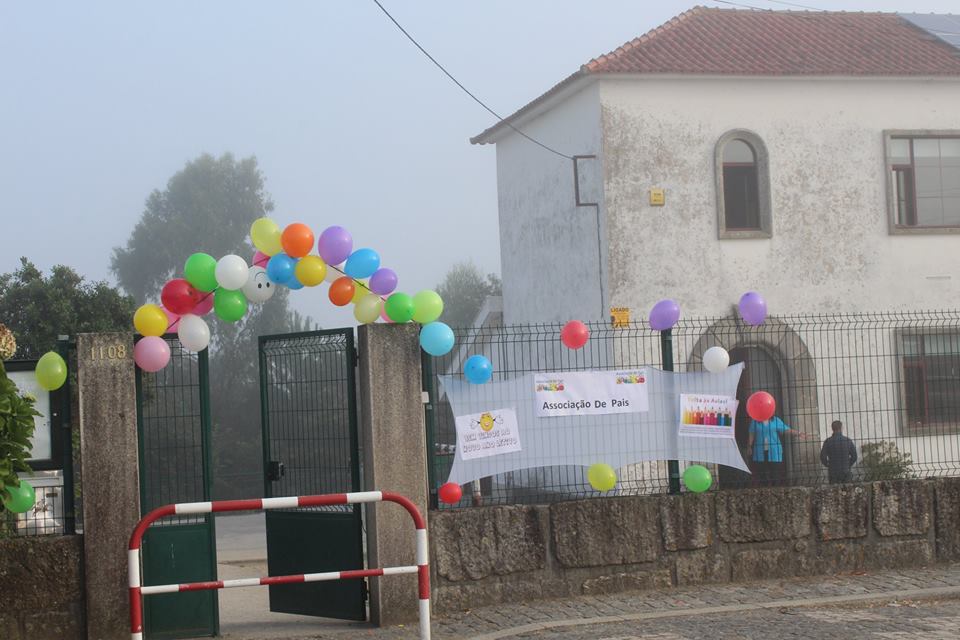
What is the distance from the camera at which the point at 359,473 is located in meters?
10.4

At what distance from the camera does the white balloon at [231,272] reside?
9758mm

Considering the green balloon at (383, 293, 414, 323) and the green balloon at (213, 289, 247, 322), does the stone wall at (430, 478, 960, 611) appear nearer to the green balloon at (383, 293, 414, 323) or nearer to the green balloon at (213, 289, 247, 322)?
the green balloon at (383, 293, 414, 323)

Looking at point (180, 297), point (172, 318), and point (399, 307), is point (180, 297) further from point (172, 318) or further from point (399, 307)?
point (399, 307)

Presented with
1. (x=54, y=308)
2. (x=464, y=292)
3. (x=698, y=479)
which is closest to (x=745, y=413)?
(x=698, y=479)

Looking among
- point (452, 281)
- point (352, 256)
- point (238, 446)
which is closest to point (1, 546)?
point (352, 256)

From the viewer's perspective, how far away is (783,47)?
24453 mm

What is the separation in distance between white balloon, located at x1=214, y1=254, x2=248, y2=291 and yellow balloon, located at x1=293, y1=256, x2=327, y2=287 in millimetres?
442

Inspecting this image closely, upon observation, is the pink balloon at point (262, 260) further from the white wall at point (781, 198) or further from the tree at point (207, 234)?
the tree at point (207, 234)

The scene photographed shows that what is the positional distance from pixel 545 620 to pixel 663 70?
14.5 metres

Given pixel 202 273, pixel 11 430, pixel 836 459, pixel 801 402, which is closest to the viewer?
pixel 11 430

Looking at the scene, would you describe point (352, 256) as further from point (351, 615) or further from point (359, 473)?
point (351, 615)

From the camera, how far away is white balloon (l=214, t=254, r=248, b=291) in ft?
32.0

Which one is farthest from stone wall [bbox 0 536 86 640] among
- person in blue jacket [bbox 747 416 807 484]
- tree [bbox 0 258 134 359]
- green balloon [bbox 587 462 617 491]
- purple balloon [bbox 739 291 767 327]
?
tree [bbox 0 258 134 359]

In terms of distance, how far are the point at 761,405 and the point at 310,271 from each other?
14.3ft
